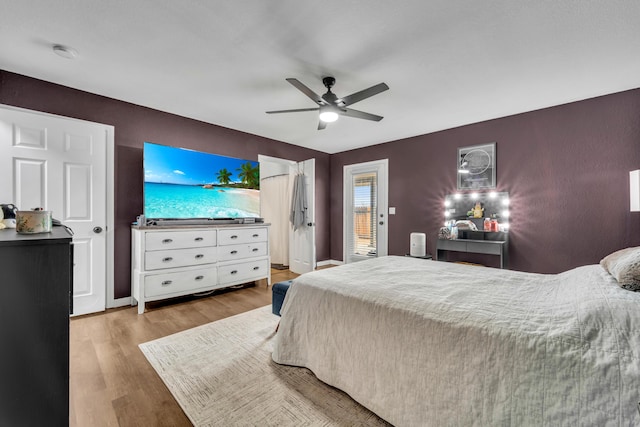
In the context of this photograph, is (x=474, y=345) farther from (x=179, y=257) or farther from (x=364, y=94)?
(x=179, y=257)

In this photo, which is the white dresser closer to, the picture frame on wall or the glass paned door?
the glass paned door

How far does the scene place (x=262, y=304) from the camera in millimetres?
3225

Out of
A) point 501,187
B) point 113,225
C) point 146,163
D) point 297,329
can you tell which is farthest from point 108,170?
point 501,187

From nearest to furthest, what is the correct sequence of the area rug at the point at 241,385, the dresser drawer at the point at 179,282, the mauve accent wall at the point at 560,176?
the area rug at the point at 241,385 → the mauve accent wall at the point at 560,176 → the dresser drawer at the point at 179,282

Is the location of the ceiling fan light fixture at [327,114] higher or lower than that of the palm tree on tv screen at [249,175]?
higher

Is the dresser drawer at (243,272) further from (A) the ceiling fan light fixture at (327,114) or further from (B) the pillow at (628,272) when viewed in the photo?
(B) the pillow at (628,272)

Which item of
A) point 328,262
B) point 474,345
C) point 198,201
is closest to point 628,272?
point 474,345

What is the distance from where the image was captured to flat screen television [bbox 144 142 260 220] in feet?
10.5

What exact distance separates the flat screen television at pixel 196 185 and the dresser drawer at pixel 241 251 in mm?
465

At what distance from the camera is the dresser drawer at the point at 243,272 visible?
353cm

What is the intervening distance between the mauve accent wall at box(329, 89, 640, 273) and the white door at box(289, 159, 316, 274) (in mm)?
1937

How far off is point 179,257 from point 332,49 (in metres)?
2.72

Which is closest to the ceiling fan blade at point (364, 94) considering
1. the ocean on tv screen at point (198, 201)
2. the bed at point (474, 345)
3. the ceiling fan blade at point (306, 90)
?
the ceiling fan blade at point (306, 90)

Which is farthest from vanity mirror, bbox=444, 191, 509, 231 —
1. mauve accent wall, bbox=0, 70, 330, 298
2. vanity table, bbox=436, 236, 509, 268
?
mauve accent wall, bbox=0, 70, 330, 298
